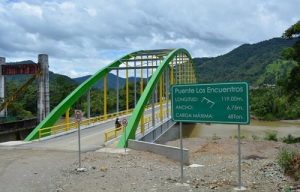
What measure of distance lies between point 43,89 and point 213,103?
82.0 ft

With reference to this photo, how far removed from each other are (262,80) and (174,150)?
179m

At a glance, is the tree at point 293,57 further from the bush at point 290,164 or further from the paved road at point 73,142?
the bush at point 290,164

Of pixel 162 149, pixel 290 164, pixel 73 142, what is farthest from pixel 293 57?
pixel 290 164

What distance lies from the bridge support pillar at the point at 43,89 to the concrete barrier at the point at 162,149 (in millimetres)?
13785

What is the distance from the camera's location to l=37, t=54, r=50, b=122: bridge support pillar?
33.8m

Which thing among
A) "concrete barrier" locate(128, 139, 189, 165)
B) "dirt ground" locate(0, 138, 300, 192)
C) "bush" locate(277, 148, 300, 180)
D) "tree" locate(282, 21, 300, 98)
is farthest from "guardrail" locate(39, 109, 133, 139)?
"bush" locate(277, 148, 300, 180)

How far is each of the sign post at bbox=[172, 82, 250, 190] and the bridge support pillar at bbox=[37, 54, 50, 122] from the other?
23896 mm

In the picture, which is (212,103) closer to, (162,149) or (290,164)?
(290,164)

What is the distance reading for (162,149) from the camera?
64.0 ft

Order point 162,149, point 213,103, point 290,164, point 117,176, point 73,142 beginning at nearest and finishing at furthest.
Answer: point 213,103
point 290,164
point 117,176
point 162,149
point 73,142

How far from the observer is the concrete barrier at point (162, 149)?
57.3ft

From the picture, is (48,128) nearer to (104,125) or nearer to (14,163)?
(104,125)

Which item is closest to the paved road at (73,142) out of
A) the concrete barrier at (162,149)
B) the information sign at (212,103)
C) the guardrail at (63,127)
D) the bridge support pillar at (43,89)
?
the guardrail at (63,127)

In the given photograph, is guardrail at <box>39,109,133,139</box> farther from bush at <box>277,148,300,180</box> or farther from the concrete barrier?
bush at <box>277,148,300,180</box>
